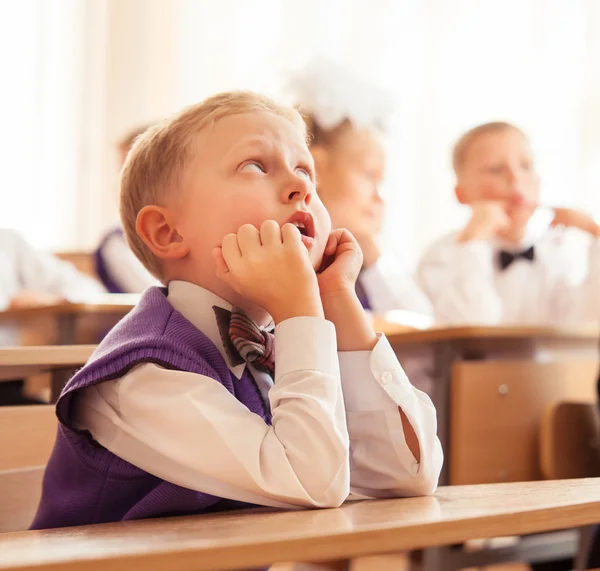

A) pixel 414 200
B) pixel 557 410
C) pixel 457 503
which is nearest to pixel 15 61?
pixel 414 200

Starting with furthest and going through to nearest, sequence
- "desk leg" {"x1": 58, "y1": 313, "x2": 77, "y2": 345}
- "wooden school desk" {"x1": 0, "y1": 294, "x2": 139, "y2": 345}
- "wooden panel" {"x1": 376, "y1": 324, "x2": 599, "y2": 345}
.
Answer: "desk leg" {"x1": 58, "y1": 313, "x2": 77, "y2": 345} → "wooden school desk" {"x1": 0, "y1": 294, "x2": 139, "y2": 345} → "wooden panel" {"x1": 376, "y1": 324, "x2": 599, "y2": 345}

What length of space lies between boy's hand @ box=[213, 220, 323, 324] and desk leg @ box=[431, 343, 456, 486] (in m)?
1.33

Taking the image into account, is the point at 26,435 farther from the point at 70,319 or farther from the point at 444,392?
the point at 70,319

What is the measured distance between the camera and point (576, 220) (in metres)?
Result: 3.50

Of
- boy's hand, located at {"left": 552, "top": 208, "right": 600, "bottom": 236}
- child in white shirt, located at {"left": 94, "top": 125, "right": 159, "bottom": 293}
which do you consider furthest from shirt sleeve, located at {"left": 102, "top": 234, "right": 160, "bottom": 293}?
boy's hand, located at {"left": 552, "top": 208, "right": 600, "bottom": 236}

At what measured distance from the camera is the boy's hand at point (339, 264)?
43.9 inches

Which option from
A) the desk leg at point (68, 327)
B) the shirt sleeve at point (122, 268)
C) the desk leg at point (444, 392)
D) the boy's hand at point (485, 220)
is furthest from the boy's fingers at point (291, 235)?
the shirt sleeve at point (122, 268)

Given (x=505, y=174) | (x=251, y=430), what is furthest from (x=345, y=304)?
(x=505, y=174)

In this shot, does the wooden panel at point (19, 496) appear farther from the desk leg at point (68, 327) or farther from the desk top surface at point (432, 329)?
the desk leg at point (68, 327)

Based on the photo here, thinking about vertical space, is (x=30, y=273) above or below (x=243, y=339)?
below

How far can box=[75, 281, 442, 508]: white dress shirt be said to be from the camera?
0.87 m

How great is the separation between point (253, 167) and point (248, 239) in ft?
0.38

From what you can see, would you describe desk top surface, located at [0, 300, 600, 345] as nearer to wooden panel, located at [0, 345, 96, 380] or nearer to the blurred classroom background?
wooden panel, located at [0, 345, 96, 380]

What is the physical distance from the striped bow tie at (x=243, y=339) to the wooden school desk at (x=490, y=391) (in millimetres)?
1102
